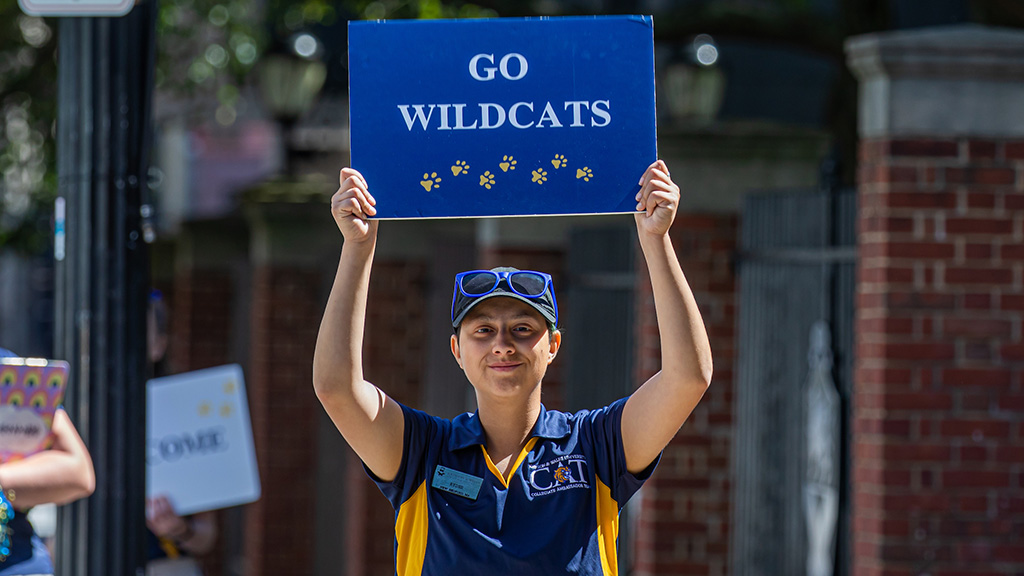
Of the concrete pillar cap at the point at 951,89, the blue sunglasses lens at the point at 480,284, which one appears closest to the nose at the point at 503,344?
the blue sunglasses lens at the point at 480,284

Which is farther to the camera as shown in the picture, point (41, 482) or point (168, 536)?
point (168, 536)

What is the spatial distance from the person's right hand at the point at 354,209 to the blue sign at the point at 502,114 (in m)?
0.11

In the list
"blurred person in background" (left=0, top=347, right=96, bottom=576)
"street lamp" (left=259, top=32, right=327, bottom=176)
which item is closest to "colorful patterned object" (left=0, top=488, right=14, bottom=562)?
"blurred person in background" (left=0, top=347, right=96, bottom=576)

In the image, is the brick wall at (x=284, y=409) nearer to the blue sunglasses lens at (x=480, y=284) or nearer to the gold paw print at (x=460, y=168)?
the gold paw print at (x=460, y=168)

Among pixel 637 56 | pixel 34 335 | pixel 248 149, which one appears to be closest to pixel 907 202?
pixel 637 56

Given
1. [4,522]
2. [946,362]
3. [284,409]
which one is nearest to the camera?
[4,522]

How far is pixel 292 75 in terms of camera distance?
10.2 m

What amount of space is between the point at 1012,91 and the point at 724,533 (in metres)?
2.64

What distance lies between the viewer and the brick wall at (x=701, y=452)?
695 cm

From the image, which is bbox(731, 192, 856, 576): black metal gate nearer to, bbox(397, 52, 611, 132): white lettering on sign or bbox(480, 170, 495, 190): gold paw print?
bbox(397, 52, 611, 132): white lettering on sign

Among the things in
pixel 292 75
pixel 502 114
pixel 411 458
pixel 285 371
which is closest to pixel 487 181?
pixel 502 114

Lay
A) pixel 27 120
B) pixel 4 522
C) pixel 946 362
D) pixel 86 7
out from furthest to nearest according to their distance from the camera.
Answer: pixel 27 120 < pixel 946 362 < pixel 86 7 < pixel 4 522

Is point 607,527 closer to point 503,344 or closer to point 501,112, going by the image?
point 503,344

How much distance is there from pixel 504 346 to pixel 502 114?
24.0 inches
